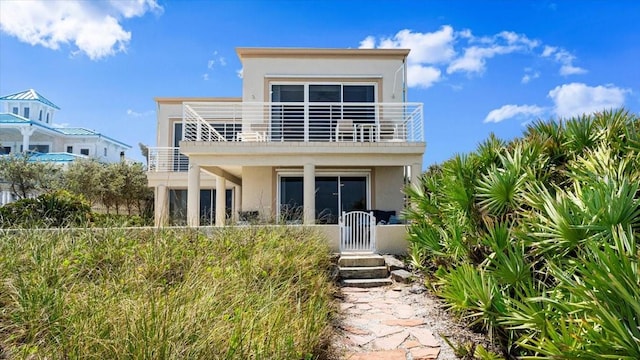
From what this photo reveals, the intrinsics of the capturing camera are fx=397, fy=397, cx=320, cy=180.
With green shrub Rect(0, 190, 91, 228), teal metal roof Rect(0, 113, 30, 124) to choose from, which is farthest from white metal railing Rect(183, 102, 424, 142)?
teal metal roof Rect(0, 113, 30, 124)

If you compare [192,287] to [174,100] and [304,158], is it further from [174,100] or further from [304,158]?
[174,100]

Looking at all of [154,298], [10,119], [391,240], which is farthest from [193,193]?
[10,119]

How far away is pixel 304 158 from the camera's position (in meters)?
13.4

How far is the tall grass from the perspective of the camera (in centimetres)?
331

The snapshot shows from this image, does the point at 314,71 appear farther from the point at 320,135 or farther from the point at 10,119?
the point at 10,119

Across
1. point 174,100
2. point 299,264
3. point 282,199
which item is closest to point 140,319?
point 299,264

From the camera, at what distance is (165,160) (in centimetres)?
2008

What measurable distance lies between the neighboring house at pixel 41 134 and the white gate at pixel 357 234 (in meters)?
31.9

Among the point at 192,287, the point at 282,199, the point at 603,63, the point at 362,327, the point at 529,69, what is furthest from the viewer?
the point at 282,199

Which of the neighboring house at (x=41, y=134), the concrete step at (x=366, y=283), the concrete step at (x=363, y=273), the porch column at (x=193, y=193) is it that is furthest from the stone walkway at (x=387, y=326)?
the neighboring house at (x=41, y=134)

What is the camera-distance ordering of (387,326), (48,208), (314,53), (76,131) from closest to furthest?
1. (387,326)
2. (48,208)
3. (314,53)
4. (76,131)

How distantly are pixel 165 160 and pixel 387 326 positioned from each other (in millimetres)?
16888

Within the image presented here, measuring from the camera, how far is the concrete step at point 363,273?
9062mm

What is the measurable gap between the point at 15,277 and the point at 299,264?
3.82 meters
